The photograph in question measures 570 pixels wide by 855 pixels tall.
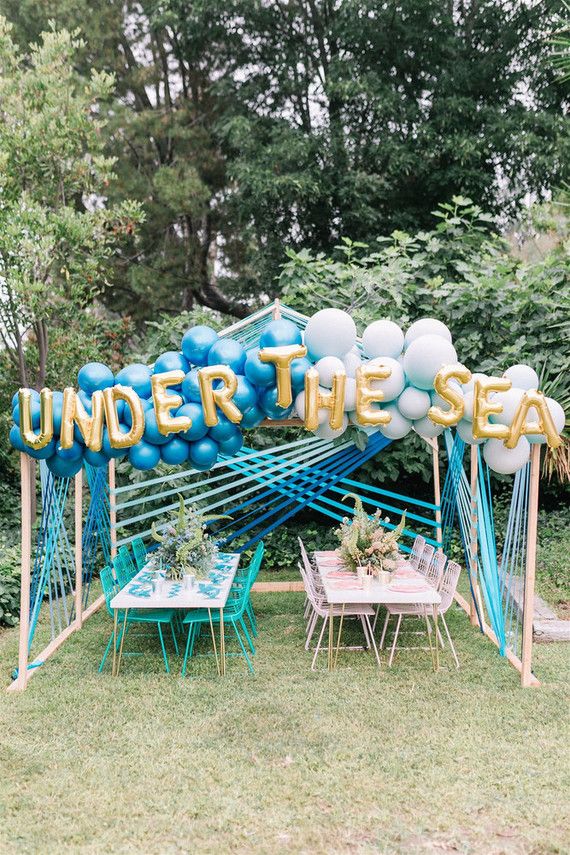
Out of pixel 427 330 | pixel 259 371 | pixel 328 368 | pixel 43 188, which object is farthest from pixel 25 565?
pixel 43 188

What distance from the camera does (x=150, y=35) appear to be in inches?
557

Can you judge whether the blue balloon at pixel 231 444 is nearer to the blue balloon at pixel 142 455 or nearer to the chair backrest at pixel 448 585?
the blue balloon at pixel 142 455

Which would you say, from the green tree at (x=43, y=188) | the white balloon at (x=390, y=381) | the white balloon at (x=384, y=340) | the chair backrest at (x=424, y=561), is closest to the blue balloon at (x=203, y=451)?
the white balloon at (x=390, y=381)

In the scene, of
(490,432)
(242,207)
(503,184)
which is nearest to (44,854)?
(490,432)

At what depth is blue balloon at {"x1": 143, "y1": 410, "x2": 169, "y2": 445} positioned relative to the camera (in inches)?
200

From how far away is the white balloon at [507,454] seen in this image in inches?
208

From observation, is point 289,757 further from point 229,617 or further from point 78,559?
point 78,559

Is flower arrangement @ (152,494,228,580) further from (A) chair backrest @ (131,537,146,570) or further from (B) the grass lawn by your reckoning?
(A) chair backrest @ (131,537,146,570)

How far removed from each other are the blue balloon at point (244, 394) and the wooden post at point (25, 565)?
5.66 ft

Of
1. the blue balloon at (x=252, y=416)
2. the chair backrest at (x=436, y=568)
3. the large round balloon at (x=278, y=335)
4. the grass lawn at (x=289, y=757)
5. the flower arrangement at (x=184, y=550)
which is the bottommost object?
the grass lawn at (x=289, y=757)

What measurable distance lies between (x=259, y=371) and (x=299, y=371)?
282 mm

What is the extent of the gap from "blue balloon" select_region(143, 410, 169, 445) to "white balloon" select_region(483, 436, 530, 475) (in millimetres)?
2342

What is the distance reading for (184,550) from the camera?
264 inches

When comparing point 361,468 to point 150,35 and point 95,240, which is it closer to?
point 95,240
